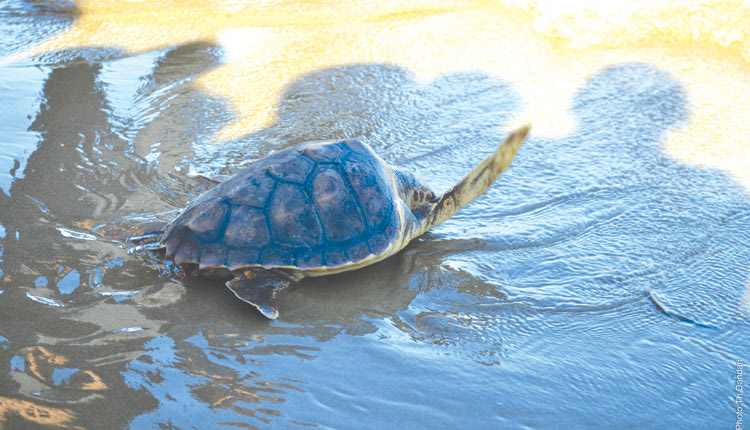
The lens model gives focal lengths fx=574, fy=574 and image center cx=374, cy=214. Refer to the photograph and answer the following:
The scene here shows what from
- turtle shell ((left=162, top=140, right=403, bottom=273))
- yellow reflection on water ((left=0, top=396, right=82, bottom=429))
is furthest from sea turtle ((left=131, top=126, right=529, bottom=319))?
yellow reflection on water ((left=0, top=396, right=82, bottom=429))

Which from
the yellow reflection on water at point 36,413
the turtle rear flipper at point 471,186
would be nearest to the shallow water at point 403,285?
the yellow reflection on water at point 36,413

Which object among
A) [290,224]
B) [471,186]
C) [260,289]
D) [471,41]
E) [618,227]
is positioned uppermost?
[471,41]

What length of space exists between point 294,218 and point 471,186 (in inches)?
42.5

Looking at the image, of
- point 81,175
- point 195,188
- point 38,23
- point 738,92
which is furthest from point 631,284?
point 38,23

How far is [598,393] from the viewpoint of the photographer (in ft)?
6.82

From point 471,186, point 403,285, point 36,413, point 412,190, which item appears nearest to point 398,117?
point 412,190

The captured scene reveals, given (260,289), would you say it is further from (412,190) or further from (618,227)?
(618,227)

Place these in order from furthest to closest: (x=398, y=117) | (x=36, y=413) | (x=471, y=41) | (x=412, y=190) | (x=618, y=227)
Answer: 1. (x=471, y=41)
2. (x=398, y=117)
3. (x=412, y=190)
4. (x=618, y=227)
5. (x=36, y=413)

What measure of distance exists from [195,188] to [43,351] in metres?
1.55

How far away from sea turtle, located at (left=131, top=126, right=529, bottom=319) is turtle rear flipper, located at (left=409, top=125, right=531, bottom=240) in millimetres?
166

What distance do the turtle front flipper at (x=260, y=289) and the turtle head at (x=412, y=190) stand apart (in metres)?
0.90

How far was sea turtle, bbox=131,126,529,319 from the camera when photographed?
8.32 feet

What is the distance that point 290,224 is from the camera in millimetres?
2602

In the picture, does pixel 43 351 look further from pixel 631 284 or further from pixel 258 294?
pixel 631 284
